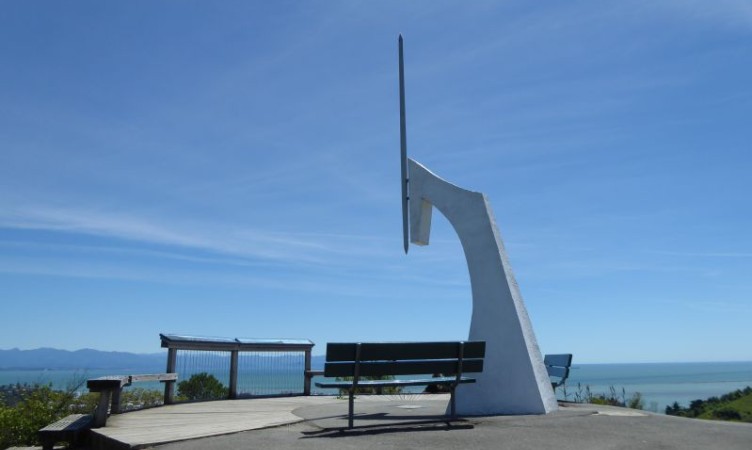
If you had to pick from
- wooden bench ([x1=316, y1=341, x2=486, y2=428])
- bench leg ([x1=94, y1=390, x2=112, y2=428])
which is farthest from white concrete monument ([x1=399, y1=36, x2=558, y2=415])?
bench leg ([x1=94, y1=390, x2=112, y2=428])

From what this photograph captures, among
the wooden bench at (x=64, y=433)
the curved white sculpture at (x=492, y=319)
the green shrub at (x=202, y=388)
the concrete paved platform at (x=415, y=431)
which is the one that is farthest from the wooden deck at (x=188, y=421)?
the curved white sculpture at (x=492, y=319)

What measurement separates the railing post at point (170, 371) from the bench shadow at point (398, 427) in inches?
147

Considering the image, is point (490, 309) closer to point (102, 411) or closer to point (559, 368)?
point (559, 368)

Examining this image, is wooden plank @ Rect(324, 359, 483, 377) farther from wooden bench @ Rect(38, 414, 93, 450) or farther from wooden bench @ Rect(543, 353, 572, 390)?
wooden bench @ Rect(543, 353, 572, 390)

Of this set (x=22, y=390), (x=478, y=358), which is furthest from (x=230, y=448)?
(x=22, y=390)

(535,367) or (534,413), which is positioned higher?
(535,367)

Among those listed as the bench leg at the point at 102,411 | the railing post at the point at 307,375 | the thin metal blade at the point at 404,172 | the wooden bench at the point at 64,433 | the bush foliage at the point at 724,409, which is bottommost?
the bush foliage at the point at 724,409

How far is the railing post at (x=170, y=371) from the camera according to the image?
1034cm

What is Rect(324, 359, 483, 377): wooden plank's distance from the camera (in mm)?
7156

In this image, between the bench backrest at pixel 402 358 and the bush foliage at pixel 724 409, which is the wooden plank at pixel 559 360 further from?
the bench backrest at pixel 402 358

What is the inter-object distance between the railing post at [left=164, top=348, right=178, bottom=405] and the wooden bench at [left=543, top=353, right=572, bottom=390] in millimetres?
6275

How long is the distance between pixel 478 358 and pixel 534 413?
1.17 meters

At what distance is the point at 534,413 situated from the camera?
8.23 meters

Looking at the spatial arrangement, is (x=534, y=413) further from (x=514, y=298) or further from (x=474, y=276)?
(x=474, y=276)
